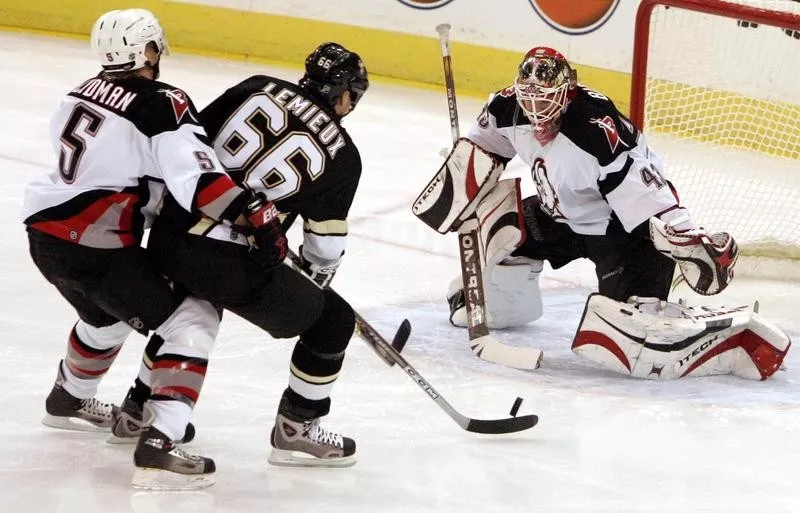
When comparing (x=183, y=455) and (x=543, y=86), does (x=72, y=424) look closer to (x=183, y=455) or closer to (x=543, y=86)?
(x=183, y=455)

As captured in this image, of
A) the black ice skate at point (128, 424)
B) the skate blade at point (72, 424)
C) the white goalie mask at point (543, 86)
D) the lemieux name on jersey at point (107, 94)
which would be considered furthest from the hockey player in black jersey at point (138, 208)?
the white goalie mask at point (543, 86)

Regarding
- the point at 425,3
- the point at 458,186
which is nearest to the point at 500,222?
the point at 458,186

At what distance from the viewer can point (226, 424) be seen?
10.6ft

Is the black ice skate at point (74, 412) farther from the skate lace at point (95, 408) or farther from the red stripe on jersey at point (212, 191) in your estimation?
the red stripe on jersey at point (212, 191)

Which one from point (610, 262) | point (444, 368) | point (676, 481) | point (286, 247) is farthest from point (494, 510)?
point (610, 262)

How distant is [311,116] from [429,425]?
912mm

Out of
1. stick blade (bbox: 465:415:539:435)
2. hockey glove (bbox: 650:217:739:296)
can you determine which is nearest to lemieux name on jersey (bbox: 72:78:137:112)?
stick blade (bbox: 465:415:539:435)

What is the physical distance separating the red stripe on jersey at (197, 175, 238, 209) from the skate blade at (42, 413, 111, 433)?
75 cm

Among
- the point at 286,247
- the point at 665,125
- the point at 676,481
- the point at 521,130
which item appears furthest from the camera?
the point at 665,125

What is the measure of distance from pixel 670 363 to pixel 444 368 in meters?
0.62

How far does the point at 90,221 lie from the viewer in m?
2.73

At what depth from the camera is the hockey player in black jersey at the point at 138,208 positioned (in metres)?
2.66

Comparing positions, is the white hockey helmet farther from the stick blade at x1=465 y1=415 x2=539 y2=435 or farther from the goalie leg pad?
the goalie leg pad

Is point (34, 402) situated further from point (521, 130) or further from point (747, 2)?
point (747, 2)
